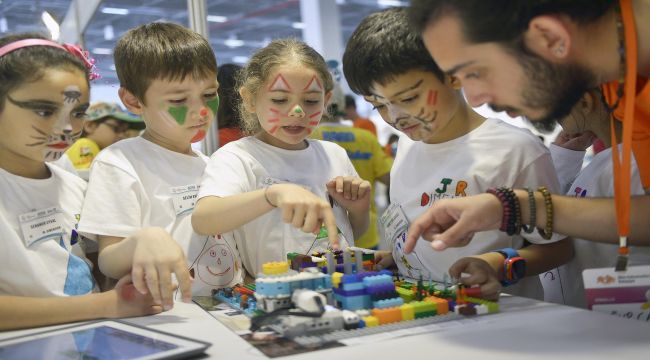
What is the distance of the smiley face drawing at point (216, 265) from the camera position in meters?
1.37

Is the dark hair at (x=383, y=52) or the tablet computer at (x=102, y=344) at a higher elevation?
the dark hair at (x=383, y=52)

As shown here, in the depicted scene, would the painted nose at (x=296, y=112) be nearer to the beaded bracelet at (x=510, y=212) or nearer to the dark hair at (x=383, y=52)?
the dark hair at (x=383, y=52)

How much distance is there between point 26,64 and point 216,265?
601 millimetres

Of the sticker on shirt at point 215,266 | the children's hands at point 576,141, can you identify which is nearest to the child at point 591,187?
the children's hands at point 576,141

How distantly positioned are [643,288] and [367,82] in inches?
27.8

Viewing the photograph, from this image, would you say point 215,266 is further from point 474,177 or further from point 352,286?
point 474,177

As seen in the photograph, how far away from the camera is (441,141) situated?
1.44 metres

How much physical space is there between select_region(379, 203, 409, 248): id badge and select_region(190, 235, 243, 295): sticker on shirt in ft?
1.27

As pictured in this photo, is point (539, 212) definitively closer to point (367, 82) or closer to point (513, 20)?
point (513, 20)

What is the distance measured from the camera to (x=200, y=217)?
4.21ft

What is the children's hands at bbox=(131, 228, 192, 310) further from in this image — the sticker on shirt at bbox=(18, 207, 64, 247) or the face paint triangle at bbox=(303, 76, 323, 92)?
the face paint triangle at bbox=(303, 76, 323, 92)

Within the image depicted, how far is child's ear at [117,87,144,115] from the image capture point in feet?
4.91

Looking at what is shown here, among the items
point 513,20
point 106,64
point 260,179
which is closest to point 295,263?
point 260,179

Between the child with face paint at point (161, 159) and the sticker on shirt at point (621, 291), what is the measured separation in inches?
31.7
